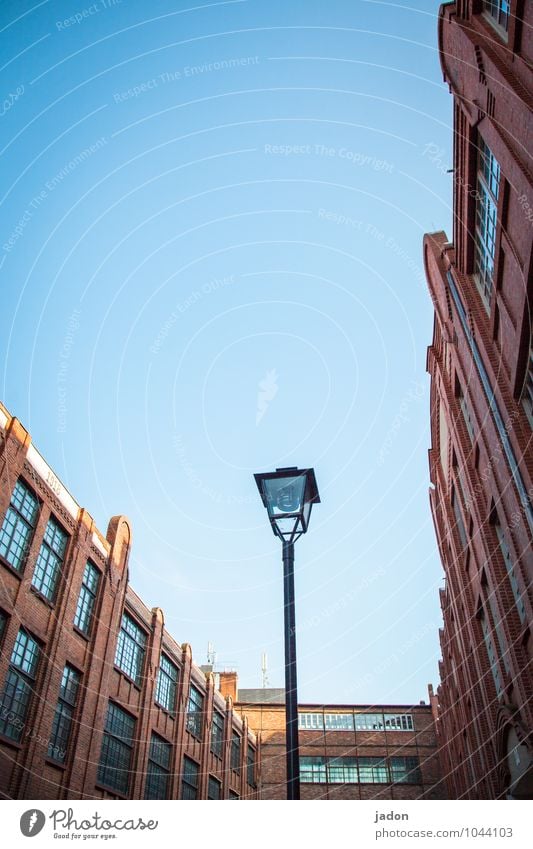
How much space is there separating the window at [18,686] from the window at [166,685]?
976 centimetres

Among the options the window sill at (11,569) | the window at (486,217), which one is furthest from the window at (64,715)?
the window at (486,217)

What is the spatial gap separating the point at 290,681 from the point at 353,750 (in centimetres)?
4020

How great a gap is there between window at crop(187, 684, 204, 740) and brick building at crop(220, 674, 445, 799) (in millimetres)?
13684

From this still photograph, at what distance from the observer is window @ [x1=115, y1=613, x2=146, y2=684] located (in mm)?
21422

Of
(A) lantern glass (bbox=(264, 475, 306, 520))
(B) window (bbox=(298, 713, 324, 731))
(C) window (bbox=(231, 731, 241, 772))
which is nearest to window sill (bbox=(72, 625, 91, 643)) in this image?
(A) lantern glass (bbox=(264, 475, 306, 520))

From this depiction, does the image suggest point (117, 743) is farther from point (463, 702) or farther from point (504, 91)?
point (504, 91)

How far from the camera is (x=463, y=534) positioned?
76.1ft

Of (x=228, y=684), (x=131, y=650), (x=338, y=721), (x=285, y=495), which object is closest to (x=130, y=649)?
(x=131, y=650)

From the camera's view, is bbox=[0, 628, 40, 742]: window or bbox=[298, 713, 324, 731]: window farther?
bbox=[298, 713, 324, 731]: window

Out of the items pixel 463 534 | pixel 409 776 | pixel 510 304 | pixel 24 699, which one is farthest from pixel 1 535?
pixel 409 776

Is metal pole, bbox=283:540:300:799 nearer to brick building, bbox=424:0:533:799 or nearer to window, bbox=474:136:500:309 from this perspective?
brick building, bbox=424:0:533:799

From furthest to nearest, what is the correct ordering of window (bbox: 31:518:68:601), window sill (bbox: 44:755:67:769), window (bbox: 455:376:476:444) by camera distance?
window (bbox: 455:376:476:444)
window (bbox: 31:518:68:601)
window sill (bbox: 44:755:67:769)

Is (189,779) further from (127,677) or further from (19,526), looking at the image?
(19,526)
